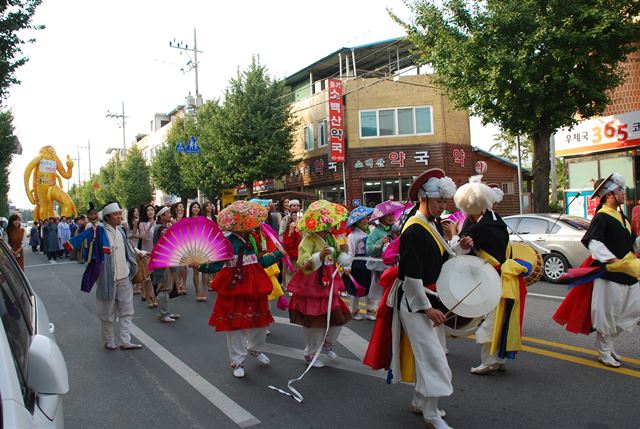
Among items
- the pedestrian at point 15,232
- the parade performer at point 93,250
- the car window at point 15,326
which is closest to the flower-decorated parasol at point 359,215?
the parade performer at point 93,250

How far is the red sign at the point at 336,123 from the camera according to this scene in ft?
79.9

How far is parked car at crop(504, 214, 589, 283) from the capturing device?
10.0 metres

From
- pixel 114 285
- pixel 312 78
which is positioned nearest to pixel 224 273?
pixel 114 285

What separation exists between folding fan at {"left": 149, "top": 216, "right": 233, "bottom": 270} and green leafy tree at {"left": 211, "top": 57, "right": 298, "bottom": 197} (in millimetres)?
20384

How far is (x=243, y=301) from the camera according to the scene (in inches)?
204

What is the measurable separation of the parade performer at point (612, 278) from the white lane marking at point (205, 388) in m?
3.48

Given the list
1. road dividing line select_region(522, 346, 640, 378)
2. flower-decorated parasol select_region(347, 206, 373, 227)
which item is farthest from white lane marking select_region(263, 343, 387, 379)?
flower-decorated parasol select_region(347, 206, 373, 227)

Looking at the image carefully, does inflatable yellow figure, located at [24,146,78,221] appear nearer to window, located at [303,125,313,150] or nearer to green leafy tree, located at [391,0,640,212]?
window, located at [303,125,313,150]

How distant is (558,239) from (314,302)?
7.31 metres

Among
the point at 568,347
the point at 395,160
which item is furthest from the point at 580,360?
the point at 395,160

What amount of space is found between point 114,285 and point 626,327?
5.83 metres

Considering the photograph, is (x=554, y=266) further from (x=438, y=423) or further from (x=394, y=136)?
(x=394, y=136)

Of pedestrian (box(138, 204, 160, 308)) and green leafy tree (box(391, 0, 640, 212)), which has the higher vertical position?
green leafy tree (box(391, 0, 640, 212))

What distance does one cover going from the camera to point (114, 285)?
6.23 meters
